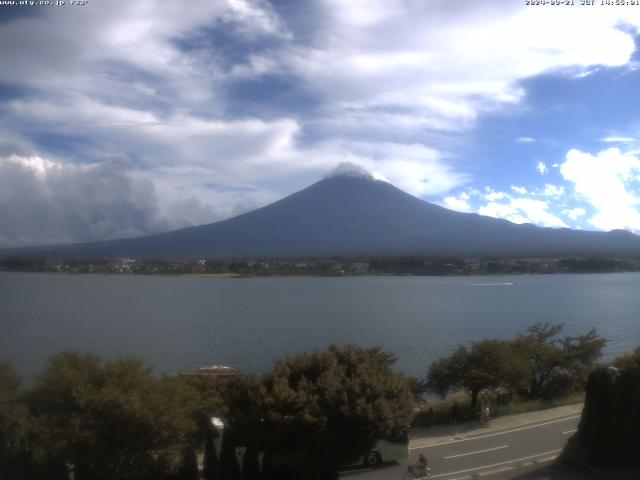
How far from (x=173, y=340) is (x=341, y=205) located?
370 feet

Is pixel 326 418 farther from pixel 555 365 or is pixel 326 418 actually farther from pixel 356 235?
pixel 356 235

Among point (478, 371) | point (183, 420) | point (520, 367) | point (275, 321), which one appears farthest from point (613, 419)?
point (275, 321)

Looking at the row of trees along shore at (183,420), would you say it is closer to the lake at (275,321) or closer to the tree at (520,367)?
the tree at (520,367)

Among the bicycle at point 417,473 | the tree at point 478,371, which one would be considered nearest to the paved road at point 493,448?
the bicycle at point 417,473

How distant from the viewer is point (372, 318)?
3841 centimetres

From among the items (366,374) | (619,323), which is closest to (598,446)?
(366,374)

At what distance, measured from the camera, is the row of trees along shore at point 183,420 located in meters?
8.18

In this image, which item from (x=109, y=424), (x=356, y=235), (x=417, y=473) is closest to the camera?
(x=417, y=473)

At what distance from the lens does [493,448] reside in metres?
10.3

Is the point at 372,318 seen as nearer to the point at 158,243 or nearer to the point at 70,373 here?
the point at 70,373

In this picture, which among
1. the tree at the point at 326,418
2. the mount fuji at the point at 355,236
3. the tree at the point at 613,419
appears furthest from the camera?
the mount fuji at the point at 355,236

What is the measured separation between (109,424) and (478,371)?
29.4 ft

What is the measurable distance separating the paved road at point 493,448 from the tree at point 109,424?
2.57 metres

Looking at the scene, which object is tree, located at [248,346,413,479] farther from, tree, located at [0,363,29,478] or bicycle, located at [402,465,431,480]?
tree, located at [0,363,29,478]
